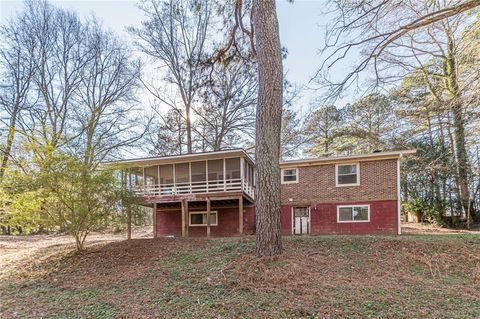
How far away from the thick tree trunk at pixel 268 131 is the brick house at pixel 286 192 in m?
6.47

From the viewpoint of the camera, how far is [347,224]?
14.0m

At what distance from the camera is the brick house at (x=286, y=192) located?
13586 mm

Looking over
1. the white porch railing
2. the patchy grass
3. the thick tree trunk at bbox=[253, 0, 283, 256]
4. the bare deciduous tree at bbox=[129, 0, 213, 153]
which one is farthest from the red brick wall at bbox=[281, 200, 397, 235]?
the bare deciduous tree at bbox=[129, 0, 213, 153]

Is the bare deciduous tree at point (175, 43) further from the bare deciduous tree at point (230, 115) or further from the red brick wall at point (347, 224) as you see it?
the red brick wall at point (347, 224)

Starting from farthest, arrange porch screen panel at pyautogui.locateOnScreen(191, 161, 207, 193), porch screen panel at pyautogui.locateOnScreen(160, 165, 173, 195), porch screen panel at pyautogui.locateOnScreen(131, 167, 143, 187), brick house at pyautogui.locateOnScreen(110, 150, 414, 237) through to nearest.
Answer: porch screen panel at pyautogui.locateOnScreen(191, 161, 207, 193), porch screen panel at pyautogui.locateOnScreen(160, 165, 173, 195), brick house at pyautogui.locateOnScreen(110, 150, 414, 237), porch screen panel at pyautogui.locateOnScreen(131, 167, 143, 187)

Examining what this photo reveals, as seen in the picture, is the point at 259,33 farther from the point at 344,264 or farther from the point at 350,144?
the point at 350,144

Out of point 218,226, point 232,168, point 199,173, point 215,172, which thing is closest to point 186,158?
point 199,173

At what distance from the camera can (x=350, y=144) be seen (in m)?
24.3

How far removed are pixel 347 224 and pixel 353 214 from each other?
0.58 m

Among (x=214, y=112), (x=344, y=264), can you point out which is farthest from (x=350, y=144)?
(x=344, y=264)

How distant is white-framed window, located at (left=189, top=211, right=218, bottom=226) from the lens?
16.8m

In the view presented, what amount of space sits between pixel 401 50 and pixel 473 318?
29.8 feet

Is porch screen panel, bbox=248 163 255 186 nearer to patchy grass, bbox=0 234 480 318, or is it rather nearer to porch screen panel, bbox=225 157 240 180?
porch screen panel, bbox=225 157 240 180

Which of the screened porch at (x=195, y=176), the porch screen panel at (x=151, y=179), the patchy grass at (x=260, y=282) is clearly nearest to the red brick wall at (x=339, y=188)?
the screened porch at (x=195, y=176)
